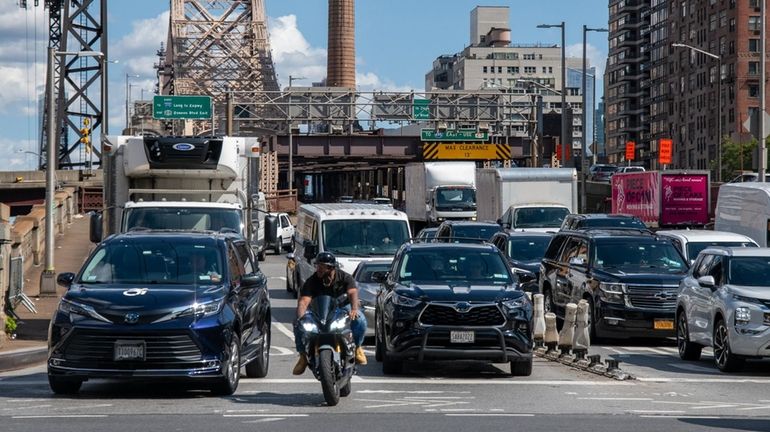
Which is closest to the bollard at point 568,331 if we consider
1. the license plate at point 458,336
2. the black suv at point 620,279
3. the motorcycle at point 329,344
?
the black suv at point 620,279

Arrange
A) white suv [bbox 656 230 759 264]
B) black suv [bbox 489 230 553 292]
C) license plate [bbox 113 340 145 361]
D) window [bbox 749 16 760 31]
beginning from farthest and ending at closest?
window [bbox 749 16 760 31] < black suv [bbox 489 230 553 292] < white suv [bbox 656 230 759 264] < license plate [bbox 113 340 145 361]

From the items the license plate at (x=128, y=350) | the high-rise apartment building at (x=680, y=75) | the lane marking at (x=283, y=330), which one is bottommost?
the lane marking at (x=283, y=330)

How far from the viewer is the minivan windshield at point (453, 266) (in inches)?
755

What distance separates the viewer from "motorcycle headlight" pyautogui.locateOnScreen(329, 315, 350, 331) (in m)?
14.8

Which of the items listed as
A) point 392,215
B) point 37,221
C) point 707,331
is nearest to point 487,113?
point 37,221

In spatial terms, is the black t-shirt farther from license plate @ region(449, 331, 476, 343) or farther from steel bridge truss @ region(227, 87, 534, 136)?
steel bridge truss @ region(227, 87, 534, 136)

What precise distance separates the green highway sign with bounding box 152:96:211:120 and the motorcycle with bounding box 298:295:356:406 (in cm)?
7674

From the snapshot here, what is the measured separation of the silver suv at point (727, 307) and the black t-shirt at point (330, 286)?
6347 mm

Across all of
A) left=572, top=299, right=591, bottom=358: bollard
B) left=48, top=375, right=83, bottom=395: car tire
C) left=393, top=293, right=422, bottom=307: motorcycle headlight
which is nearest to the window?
left=572, top=299, right=591, bottom=358: bollard

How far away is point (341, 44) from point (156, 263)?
454 ft

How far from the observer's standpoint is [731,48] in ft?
433

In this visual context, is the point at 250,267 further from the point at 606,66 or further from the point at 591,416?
the point at 606,66

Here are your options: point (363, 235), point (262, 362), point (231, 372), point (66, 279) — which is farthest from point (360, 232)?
point (231, 372)

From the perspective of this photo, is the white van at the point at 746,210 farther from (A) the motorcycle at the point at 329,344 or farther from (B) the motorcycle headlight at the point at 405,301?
(A) the motorcycle at the point at 329,344
